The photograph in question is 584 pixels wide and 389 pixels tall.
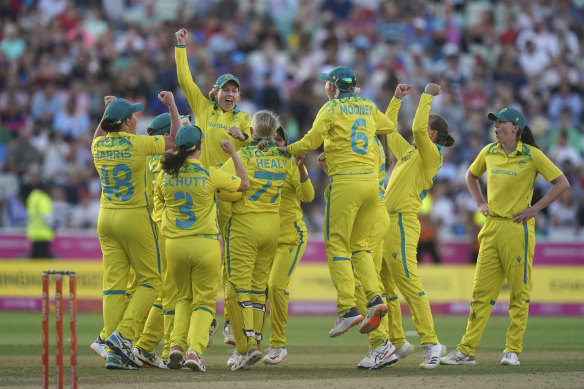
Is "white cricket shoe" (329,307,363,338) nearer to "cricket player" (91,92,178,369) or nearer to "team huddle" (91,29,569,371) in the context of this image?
"team huddle" (91,29,569,371)

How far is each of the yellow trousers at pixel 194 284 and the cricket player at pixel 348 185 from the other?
131 centimetres

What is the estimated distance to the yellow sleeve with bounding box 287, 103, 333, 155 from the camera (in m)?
10.9

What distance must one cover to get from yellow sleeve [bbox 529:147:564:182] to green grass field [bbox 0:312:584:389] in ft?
7.11

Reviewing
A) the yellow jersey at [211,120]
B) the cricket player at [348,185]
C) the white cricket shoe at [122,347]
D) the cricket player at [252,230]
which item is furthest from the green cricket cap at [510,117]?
the white cricket shoe at [122,347]

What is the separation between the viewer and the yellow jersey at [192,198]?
10672 mm

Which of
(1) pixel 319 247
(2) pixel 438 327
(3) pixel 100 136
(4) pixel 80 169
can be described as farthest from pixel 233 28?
(3) pixel 100 136

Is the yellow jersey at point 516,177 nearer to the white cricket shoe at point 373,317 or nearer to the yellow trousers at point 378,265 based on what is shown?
the yellow trousers at point 378,265

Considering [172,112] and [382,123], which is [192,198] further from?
[382,123]

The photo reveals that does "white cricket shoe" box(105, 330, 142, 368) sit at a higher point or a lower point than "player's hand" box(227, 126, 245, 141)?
lower

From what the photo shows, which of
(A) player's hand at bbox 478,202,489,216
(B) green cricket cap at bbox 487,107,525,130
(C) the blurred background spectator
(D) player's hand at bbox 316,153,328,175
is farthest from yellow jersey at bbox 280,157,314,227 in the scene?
(C) the blurred background spectator

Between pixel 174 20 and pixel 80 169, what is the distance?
6.01 metres

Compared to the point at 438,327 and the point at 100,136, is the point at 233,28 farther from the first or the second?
the point at 100,136

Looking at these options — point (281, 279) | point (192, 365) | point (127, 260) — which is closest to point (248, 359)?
point (192, 365)

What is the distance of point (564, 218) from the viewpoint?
2177 cm
